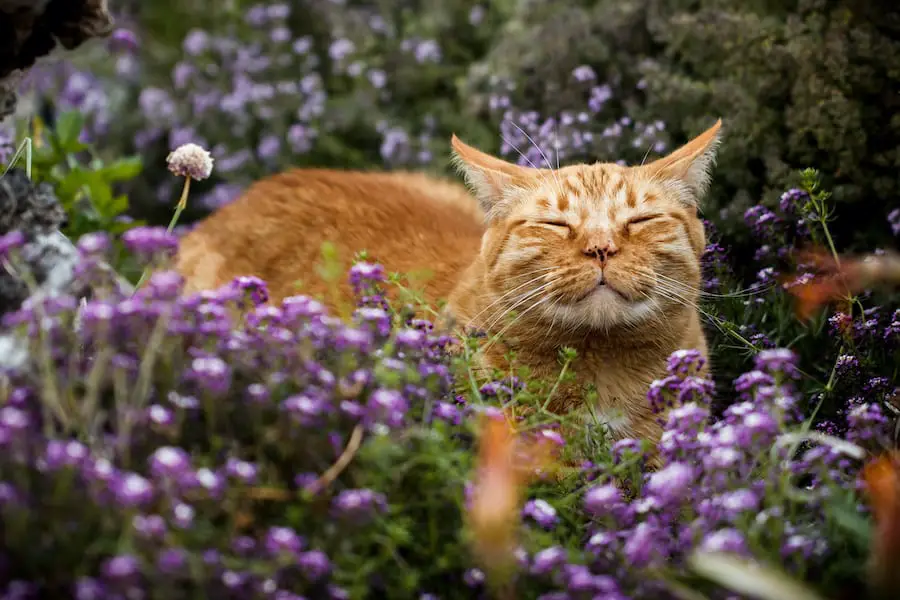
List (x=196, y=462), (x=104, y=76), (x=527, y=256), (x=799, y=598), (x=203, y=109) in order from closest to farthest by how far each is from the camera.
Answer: (x=799, y=598)
(x=196, y=462)
(x=527, y=256)
(x=203, y=109)
(x=104, y=76)

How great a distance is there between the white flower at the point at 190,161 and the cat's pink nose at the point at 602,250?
3.58 feet

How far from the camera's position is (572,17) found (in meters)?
4.70

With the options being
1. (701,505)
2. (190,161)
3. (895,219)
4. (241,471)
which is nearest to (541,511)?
(701,505)

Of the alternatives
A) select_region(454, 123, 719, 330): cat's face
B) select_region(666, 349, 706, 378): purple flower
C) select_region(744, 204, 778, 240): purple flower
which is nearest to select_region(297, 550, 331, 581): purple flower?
select_region(666, 349, 706, 378): purple flower

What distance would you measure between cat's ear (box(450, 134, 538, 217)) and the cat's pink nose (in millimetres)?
408

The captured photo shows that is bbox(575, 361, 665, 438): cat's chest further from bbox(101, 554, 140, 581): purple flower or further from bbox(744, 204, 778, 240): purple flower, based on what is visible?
bbox(101, 554, 140, 581): purple flower

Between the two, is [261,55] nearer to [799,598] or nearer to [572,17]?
[572,17]

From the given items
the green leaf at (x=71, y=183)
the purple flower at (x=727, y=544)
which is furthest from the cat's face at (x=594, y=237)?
the green leaf at (x=71, y=183)

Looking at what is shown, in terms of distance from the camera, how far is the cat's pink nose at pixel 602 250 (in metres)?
2.56

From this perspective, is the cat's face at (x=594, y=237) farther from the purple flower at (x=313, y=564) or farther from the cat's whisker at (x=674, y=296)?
the purple flower at (x=313, y=564)

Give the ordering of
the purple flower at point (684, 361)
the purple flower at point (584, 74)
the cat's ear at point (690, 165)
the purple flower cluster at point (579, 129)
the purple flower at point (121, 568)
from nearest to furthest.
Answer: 1. the purple flower at point (121, 568)
2. the purple flower at point (684, 361)
3. the cat's ear at point (690, 165)
4. the purple flower cluster at point (579, 129)
5. the purple flower at point (584, 74)

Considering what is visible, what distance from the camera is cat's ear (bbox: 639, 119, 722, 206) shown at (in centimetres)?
280

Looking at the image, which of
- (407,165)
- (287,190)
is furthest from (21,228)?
(407,165)

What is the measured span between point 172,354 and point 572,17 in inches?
132
